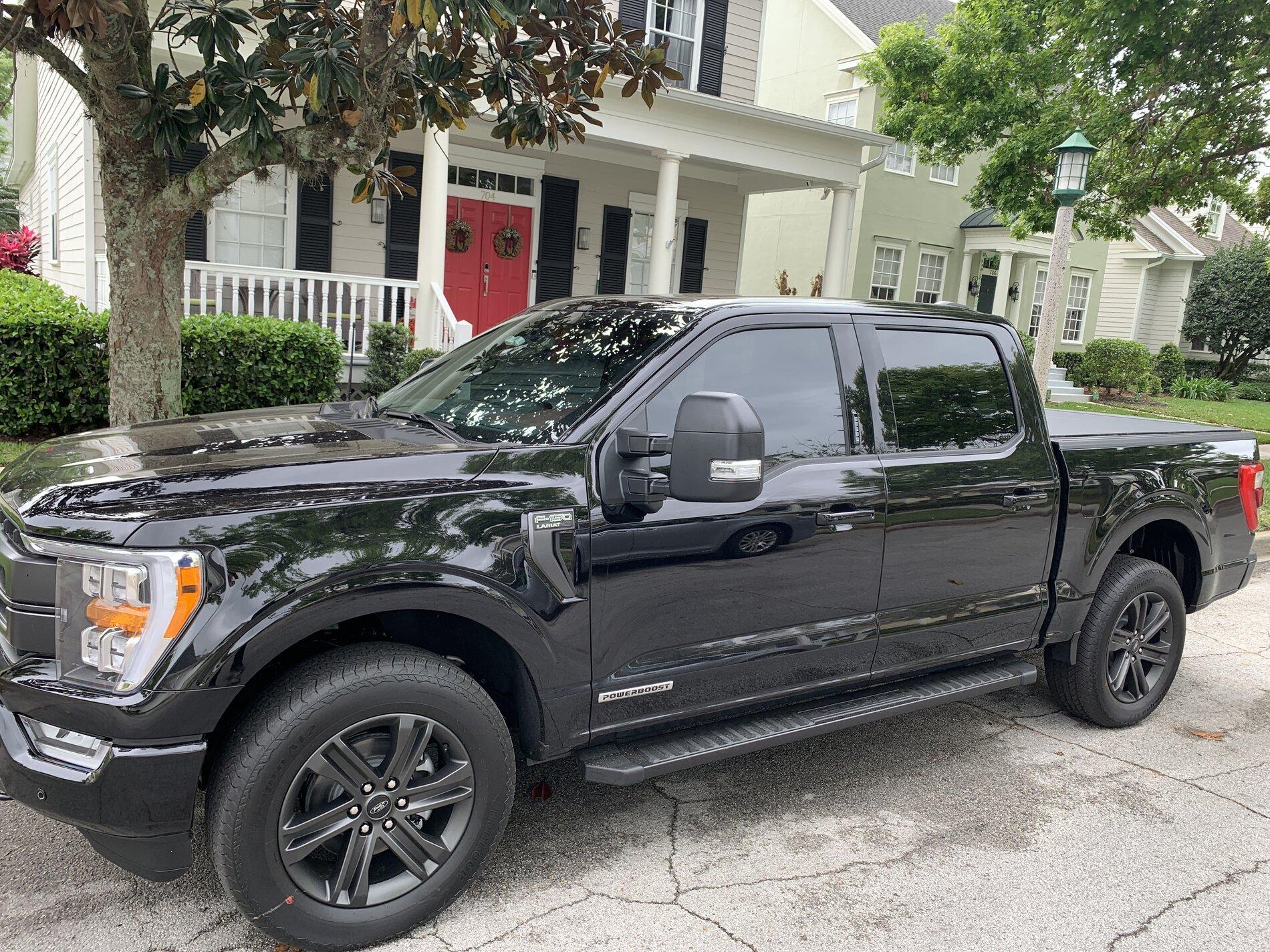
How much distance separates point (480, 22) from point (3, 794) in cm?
331

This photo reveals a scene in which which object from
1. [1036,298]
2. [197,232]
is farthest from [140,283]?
[1036,298]

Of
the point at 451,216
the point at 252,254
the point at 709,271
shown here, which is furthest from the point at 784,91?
the point at 252,254

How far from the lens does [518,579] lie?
279 centimetres

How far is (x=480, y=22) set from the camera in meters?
4.08

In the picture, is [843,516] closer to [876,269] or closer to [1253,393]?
[876,269]

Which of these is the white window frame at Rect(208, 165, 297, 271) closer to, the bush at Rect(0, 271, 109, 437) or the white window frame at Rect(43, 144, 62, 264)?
the bush at Rect(0, 271, 109, 437)

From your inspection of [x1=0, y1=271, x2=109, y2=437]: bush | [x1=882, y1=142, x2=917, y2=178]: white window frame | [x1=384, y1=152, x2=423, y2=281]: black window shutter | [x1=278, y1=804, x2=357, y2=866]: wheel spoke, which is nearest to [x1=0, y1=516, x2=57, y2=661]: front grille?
[x1=278, y1=804, x2=357, y2=866]: wheel spoke

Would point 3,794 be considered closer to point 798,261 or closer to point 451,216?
point 451,216

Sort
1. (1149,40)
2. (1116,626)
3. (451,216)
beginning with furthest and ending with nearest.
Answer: (451,216) → (1149,40) → (1116,626)

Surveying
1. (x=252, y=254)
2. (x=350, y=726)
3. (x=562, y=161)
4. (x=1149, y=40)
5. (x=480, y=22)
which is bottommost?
(x=350, y=726)

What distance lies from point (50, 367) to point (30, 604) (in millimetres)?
6451

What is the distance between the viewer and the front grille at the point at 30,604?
2387 mm

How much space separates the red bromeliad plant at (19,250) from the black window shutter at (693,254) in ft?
41.0

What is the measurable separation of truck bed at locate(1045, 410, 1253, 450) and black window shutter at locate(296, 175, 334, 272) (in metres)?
10.5
